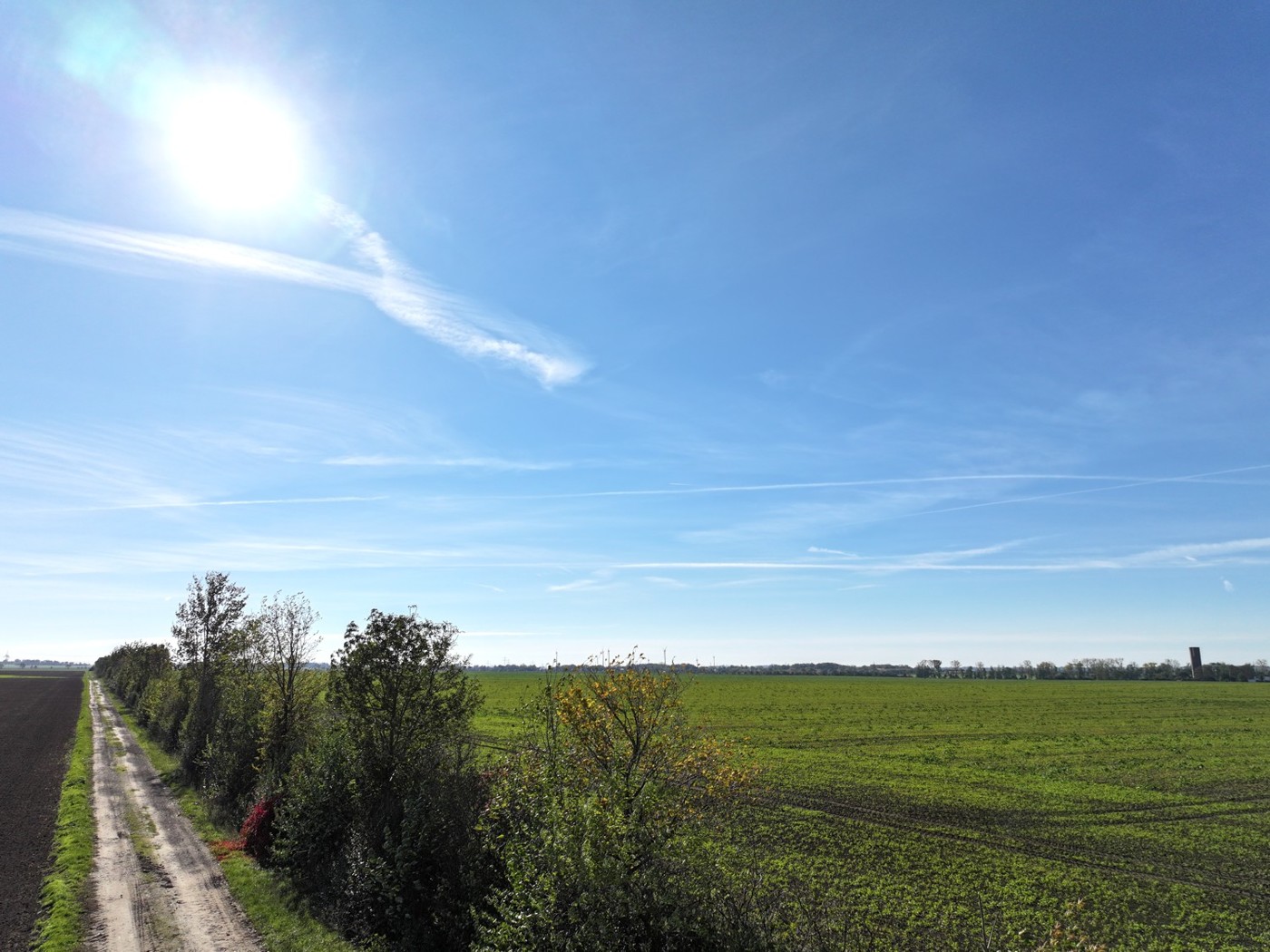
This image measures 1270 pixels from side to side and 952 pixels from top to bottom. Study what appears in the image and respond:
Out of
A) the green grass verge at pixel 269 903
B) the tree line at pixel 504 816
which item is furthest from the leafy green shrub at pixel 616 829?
the green grass verge at pixel 269 903

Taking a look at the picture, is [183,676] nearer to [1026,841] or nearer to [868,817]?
[868,817]

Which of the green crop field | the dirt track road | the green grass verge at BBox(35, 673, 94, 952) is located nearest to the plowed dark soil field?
the green grass verge at BBox(35, 673, 94, 952)

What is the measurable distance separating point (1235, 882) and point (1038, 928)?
10.1 m

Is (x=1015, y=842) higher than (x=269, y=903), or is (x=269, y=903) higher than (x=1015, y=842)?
(x=269, y=903)

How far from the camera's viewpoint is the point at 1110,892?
21172 mm

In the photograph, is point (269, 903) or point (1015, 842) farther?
point (1015, 842)

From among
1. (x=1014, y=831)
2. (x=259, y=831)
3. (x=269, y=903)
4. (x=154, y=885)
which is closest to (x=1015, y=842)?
(x=1014, y=831)

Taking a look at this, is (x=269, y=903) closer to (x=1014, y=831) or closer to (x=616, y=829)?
(x=616, y=829)

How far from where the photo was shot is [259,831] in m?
23.0

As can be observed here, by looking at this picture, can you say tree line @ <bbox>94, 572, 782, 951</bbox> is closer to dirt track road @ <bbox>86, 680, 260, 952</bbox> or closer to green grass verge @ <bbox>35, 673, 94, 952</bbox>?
dirt track road @ <bbox>86, 680, 260, 952</bbox>

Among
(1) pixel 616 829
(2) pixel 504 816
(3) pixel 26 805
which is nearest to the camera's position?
(1) pixel 616 829

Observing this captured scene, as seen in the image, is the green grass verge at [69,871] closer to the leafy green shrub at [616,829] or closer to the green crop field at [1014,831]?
A: the leafy green shrub at [616,829]

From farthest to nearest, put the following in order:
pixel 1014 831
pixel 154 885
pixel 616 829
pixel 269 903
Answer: pixel 1014 831 < pixel 154 885 < pixel 269 903 < pixel 616 829

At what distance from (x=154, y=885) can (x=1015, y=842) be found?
99.5 ft
